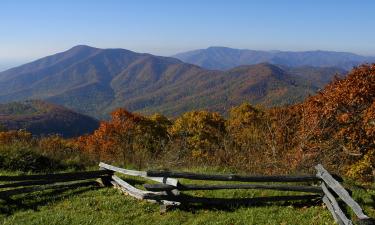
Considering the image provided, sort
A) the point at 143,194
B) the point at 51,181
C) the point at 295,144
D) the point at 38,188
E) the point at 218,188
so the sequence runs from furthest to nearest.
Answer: the point at 295,144 < the point at 51,181 < the point at 38,188 < the point at 218,188 < the point at 143,194

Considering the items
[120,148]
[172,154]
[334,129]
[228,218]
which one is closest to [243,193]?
[228,218]

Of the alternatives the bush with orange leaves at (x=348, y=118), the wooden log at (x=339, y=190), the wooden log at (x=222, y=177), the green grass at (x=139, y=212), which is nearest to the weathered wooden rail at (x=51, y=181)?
the green grass at (x=139, y=212)

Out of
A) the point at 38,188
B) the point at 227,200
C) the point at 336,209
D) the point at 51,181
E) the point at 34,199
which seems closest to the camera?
the point at 336,209

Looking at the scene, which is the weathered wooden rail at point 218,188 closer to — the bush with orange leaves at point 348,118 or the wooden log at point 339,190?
the wooden log at point 339,190

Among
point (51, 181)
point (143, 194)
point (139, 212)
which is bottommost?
point (139, 212)

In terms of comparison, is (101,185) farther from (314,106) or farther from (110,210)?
(314,106)

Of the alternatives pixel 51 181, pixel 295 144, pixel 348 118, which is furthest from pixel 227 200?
pixel 348 118

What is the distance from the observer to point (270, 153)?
18.8 m

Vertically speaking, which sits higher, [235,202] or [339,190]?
[339,190]

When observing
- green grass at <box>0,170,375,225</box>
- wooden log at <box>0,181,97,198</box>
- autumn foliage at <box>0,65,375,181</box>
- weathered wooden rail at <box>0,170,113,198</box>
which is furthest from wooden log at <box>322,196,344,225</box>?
wooden log at <box>0,181,97,198</box>

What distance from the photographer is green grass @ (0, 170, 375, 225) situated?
11609mm

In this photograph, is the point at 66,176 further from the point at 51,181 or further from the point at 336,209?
the point at 336,209

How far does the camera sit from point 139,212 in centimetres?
1255

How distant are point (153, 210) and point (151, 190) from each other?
2.50ft
